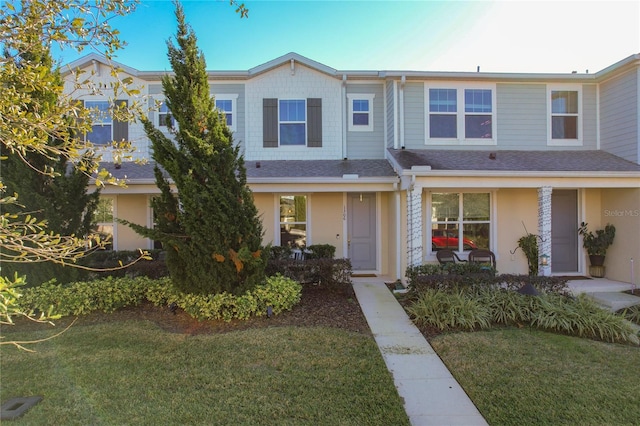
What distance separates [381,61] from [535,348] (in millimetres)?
8291

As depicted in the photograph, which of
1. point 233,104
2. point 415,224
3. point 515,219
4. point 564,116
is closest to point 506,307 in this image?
point 415,224

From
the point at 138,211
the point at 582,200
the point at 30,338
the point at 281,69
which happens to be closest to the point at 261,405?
the point at 30,338

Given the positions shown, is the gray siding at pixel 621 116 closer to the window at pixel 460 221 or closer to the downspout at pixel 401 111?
the window at pixel 460 221

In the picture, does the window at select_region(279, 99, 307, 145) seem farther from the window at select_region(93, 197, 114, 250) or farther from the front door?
the window at select_region(93, 197, 114, 250)

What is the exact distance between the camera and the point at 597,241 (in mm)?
8906

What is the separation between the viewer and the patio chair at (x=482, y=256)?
8.99 metres

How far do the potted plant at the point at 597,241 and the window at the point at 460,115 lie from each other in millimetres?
3571

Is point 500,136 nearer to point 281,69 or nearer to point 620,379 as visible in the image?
point 281,69

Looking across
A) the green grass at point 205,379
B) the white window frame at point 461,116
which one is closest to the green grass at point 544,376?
the green grass at point 205,379

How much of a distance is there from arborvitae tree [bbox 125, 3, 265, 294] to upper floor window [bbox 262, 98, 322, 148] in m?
3.97

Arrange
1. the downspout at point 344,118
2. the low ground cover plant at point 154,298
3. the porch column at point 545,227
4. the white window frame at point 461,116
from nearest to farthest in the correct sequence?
1. the low ground cover plant at point 154,298
2. the porch column at point 545,227
3. the white window frame at point 461,116
4. the downspout at point 344,118

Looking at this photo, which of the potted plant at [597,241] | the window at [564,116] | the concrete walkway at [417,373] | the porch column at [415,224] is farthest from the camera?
the window at [564,116]

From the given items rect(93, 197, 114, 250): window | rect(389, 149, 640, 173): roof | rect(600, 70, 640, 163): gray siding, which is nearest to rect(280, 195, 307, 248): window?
rect(389, 149, 640, 173): roof

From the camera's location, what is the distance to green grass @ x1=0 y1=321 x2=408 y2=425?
10.4 ft
